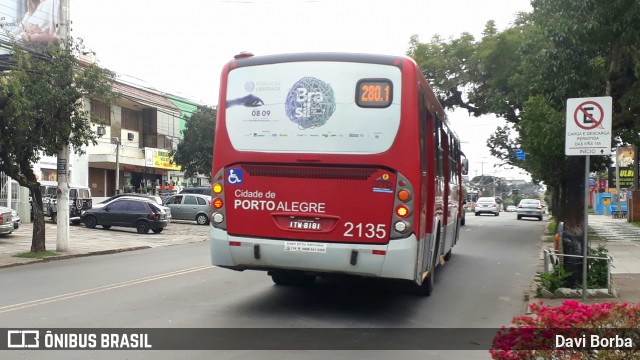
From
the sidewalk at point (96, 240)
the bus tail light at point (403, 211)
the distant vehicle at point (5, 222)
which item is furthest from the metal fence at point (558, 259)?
the distant vehicle at point (5, 222)

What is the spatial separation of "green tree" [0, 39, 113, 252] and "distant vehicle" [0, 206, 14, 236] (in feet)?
18.0

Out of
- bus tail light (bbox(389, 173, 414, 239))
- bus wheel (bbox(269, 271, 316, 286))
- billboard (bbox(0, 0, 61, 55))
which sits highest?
billboard (bbox(0, 0, 61, 55))

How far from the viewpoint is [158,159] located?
45.1 m

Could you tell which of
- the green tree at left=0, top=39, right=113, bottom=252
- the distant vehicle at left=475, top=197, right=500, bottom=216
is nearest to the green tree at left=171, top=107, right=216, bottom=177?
the green tree at left=0, top=39, right=113, bottom=252

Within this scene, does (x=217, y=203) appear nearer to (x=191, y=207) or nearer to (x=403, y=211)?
(x=403, y=211)

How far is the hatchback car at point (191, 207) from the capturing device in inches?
1267

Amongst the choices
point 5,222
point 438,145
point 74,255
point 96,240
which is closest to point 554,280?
point 438,145

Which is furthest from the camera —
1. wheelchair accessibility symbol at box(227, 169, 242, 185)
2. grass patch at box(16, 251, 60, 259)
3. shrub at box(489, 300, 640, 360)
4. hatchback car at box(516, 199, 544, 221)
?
hatchback car at box(516, 199, 544, 221)

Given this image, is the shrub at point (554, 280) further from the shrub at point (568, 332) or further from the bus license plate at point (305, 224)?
the shrub at point (568, 332)

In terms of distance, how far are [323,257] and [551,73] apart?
6809 mm

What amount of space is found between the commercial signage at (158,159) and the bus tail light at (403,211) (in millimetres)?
37309

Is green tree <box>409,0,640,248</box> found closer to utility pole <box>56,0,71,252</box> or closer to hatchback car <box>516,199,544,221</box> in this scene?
hatchback car <box>516,199,544,221</box>

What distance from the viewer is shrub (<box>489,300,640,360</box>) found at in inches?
156

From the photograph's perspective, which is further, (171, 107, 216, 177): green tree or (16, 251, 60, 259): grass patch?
(171, 107, 216, 177): green tree
